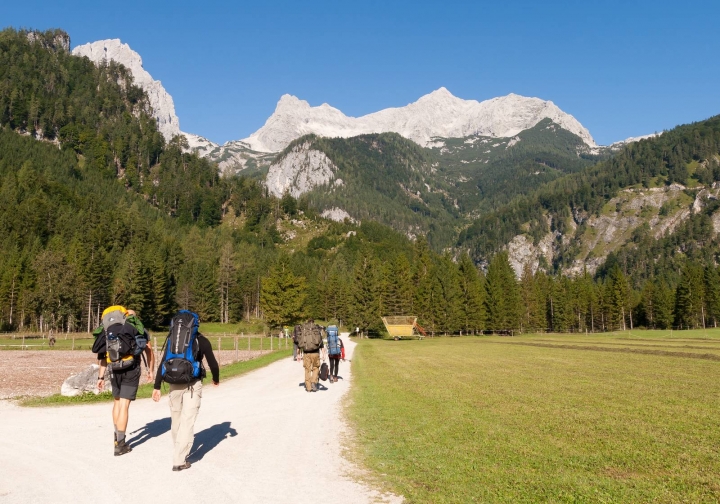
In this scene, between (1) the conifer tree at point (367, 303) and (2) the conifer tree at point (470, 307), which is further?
(2) the conifer tree at point (470, 307)

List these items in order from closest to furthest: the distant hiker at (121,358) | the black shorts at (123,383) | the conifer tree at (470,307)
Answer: the distant hiker at (121,358)
the black shorts at (123,383)
the conifer tree at (470,307)

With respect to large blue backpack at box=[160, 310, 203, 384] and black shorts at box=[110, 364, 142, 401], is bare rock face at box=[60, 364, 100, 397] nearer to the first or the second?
black shorts at box=[110, 364, 142, 401]

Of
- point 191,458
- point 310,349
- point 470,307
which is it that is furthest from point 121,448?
point 470,307

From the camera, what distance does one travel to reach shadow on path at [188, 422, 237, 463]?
9.86m

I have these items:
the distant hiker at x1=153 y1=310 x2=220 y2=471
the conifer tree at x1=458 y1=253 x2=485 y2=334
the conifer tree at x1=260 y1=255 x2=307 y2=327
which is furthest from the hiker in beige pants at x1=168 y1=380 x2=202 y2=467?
the conifer tree at x1=458 y1=253 x2=485 y2=334

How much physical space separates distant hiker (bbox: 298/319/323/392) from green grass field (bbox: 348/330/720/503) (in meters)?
2.07

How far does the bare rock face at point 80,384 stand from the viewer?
17609mm

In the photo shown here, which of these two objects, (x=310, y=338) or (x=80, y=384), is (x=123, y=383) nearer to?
(x=80, y=384)

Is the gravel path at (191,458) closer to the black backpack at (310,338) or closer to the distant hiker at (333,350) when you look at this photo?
the black backpack at (310,338)

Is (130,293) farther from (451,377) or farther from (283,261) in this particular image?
(451,377)

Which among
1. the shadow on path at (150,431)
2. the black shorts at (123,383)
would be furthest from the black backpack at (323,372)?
the black shorts at (123,383)

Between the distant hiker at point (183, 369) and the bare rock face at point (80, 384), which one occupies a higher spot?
the distant hiker at point (183, 369)

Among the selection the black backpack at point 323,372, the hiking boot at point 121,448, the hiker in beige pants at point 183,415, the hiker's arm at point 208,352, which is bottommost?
the black backpack at point 323,372

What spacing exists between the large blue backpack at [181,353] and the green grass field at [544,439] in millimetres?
3762
